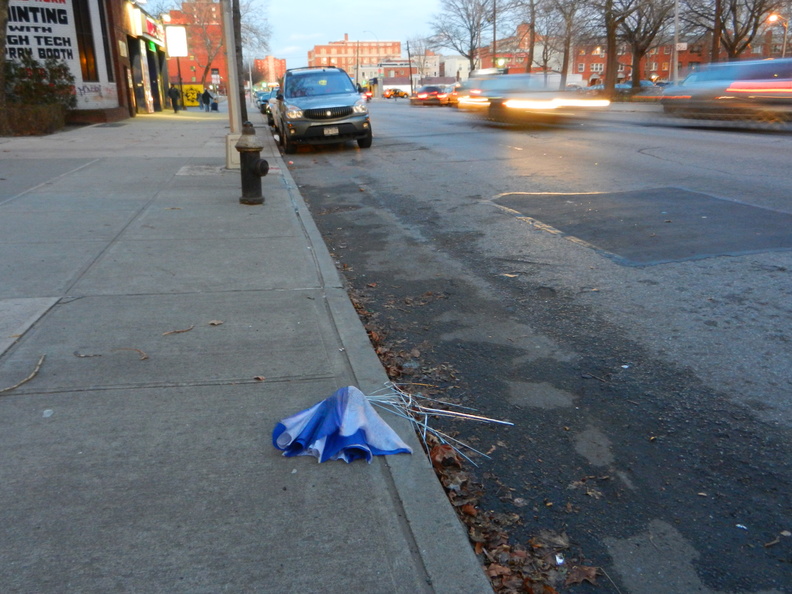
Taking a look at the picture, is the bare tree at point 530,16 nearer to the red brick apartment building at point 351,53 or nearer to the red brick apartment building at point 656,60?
the red brick apartment building at point 656,60

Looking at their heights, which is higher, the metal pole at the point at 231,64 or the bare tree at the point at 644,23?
the bare tree at the point at 644,23

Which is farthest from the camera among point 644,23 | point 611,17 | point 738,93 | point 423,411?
point 644,23

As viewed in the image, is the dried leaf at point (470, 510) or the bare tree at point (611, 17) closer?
the dried leaf at point (470, 510)

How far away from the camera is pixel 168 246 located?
6.71m

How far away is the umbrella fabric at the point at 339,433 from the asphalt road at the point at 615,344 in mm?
473

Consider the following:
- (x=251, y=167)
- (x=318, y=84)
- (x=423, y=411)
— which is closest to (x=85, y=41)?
(x=318, y=84)

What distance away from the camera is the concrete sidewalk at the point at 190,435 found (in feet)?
7.74

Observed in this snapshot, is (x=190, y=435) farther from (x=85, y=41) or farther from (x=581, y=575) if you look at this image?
(x=85, y=41)

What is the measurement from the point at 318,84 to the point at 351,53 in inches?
6796

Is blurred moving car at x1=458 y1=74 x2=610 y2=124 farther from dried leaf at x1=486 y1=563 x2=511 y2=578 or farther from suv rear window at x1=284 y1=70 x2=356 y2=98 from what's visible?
dried leaf at x1=486 y1=563 x2=511 y2=578

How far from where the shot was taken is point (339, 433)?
3055 mm

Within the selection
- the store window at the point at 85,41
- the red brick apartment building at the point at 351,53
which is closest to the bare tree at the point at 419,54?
the red brick apartment building at the point at 351,53

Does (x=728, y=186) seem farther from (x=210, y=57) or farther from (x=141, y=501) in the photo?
(x=210, y=57)

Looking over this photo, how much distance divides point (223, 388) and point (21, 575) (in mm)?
1495
